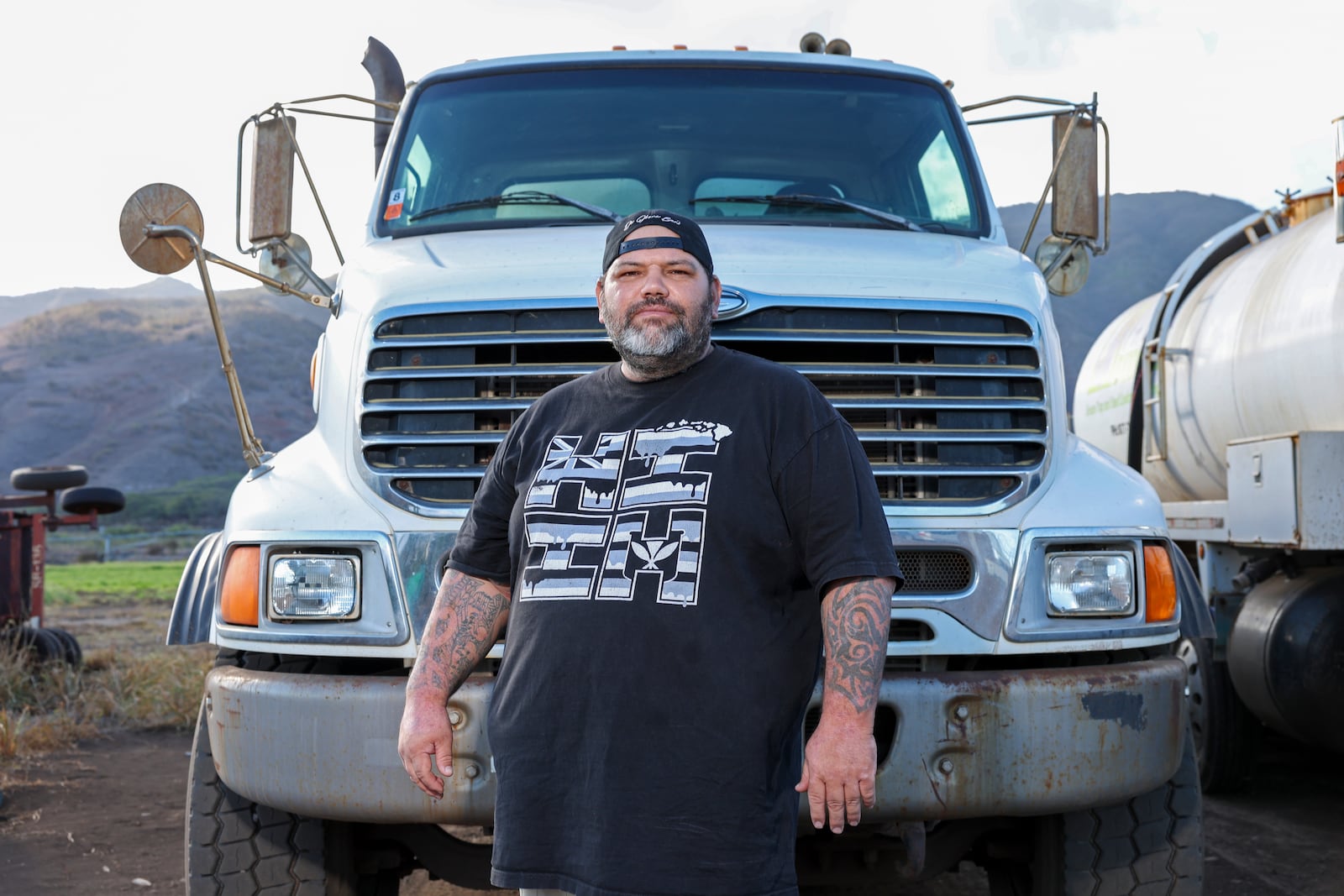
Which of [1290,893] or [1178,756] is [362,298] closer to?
[1178,756]

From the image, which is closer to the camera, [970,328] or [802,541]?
[802,541]

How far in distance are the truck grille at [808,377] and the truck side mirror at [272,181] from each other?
115cm

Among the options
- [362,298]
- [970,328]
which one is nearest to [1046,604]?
[970,328]

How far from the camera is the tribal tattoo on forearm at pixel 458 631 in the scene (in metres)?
2.81

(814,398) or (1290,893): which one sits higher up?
(814,398)

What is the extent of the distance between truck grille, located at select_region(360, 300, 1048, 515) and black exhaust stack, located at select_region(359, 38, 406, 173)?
1709 mm

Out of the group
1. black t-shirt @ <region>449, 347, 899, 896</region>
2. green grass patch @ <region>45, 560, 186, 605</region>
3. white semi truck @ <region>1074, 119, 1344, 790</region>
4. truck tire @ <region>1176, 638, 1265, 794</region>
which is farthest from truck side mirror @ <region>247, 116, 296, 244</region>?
green grass patch @ <region>45, 560, 186, 605</region>

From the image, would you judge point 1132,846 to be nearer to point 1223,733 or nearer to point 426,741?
point 426,741

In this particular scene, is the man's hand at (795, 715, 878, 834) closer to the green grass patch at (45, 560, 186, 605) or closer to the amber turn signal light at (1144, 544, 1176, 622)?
the amber turn signal light at (1144, 544, 1176, 622)

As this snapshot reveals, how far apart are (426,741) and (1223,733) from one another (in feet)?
16.9

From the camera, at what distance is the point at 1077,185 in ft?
14.9

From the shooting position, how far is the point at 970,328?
3574mm

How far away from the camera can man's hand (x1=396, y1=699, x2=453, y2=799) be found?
2.78 meters

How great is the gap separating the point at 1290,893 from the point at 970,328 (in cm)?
283
